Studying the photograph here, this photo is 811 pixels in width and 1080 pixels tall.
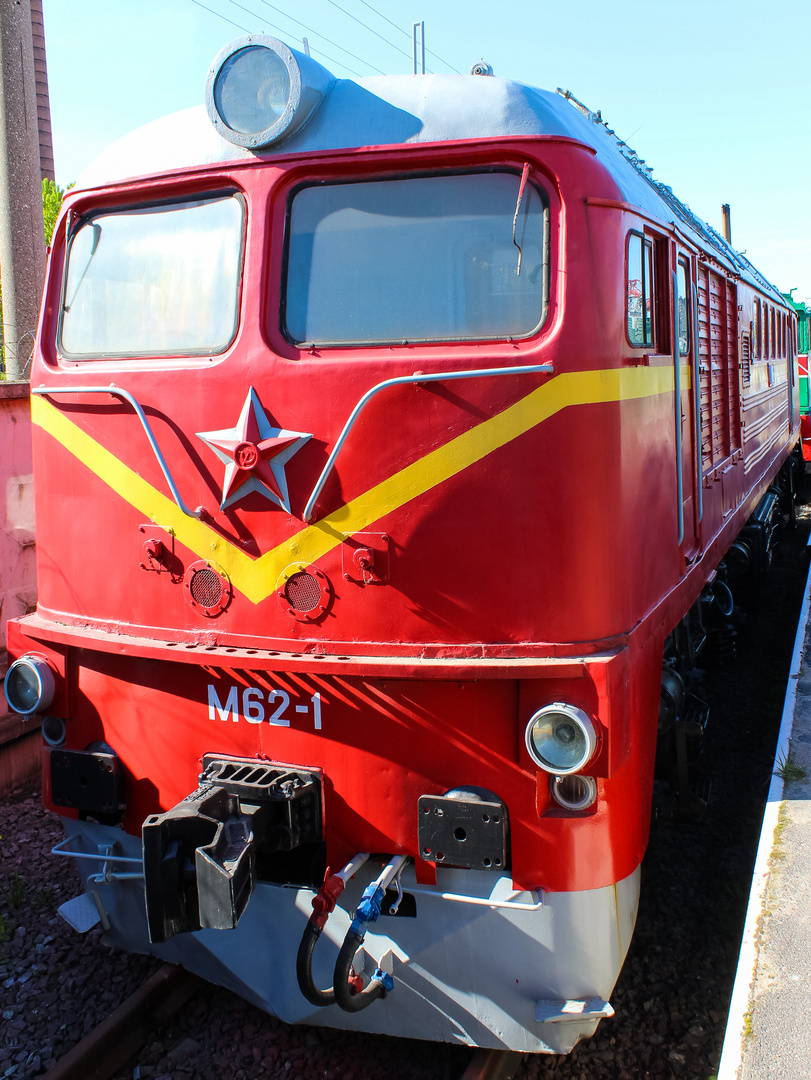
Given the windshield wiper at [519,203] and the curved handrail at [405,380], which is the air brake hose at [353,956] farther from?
the windshield wiper at [519,203]

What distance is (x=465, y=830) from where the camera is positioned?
2.70 m

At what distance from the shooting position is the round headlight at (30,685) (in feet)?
10.6

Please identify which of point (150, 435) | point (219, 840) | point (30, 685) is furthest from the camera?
point (30, 685)

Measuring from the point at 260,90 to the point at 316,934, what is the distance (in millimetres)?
2545

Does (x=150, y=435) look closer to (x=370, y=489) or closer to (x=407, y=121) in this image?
(x=370, y=489)

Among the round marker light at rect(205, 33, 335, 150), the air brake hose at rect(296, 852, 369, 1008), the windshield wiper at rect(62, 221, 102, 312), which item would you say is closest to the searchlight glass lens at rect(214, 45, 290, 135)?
the round marker light at rect(205, 33, 335, 150)

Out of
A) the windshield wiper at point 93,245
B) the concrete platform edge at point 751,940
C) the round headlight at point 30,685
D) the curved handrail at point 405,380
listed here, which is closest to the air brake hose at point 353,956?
the concrete platform edge at point 751,940

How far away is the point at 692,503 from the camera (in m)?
3.97

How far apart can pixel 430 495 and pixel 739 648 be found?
5446mm

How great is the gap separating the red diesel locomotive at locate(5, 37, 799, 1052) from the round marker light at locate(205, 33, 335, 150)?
11mm

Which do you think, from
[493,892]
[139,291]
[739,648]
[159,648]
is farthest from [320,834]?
[739,648]

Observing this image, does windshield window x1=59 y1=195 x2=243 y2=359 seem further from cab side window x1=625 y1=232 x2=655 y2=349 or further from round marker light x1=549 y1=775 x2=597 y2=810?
round marker light x1=549 y1=775 x2=597 y2=810

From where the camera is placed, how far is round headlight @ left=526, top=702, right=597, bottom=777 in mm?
2561

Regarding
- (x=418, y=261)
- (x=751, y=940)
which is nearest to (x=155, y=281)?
(x=418, y=261)
